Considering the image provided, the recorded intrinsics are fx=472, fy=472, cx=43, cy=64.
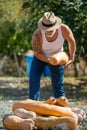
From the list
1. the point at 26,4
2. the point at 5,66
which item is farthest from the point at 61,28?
the point at 5,66

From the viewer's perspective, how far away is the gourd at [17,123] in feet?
20.2

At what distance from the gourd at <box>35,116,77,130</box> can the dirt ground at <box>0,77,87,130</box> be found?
1.71m

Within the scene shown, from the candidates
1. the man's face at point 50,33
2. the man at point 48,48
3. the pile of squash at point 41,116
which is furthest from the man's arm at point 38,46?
the pile of squash at point 41,116

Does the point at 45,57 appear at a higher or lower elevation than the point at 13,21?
higher

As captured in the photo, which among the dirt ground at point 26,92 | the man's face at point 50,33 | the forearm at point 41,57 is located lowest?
the dirt ground at point 26,92

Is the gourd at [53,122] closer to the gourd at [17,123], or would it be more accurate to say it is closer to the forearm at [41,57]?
the gourd at [17,123]

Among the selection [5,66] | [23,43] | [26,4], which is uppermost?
[26,4]

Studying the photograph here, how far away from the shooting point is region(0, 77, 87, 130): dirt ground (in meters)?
9.32

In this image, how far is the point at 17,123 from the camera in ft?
20.5

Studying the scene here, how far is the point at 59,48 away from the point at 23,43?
37.3 feet

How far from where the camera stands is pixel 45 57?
7512mm

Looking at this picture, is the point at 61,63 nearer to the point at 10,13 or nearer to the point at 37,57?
the point at 37,57

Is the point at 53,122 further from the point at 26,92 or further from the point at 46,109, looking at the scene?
the point at 26,92

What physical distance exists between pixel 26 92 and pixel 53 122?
18.1ft
